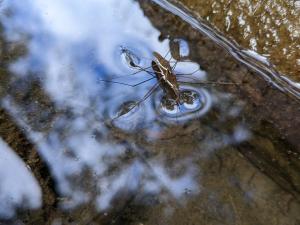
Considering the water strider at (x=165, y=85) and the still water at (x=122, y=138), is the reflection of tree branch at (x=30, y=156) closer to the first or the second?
the still water at (x=122, y=138)

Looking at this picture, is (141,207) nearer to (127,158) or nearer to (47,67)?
(127,158)

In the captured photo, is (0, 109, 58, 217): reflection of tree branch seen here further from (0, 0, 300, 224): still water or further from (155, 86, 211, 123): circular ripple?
(155, 86, 211, 123): circular ripple

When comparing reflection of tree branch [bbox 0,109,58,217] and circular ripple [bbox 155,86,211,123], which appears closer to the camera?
reflection of tree branch [bbox 0,109,58,217]

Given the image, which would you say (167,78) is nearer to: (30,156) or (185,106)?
(185,106)

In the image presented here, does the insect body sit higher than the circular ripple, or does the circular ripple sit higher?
the insect body

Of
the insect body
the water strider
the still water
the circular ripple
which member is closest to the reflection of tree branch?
the still water

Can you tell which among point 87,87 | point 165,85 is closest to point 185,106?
point 165,85

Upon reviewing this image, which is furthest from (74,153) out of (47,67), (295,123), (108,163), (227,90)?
(295,123)

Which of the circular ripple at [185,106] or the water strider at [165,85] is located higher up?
the water strider at [165,85]

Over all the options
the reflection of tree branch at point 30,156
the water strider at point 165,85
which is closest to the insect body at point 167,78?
the water strider at point 165,85
